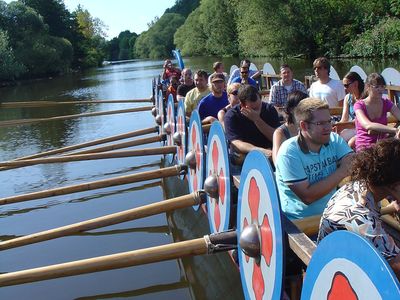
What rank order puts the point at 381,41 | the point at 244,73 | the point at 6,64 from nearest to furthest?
the point at 244,73
the point at 381,41
the point at 6,64

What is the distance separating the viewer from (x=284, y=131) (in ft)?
12.0

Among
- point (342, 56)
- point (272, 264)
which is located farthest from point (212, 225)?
point (342, 56)

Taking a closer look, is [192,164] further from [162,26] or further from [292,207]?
[162,26]

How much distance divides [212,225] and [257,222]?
160cm

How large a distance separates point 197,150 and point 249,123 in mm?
752

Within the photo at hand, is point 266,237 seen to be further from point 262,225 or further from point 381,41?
point 381,41

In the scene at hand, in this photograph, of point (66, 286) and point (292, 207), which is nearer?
point (292, 207)

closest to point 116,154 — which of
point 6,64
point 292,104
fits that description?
point 292,104

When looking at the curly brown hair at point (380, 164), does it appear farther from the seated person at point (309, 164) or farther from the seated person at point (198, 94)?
the seated person at point (198, 94)

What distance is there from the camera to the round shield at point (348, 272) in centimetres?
153

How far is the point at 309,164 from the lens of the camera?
305cm

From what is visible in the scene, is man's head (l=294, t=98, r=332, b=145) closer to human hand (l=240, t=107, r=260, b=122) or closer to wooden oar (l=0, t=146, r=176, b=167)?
human hand (l=240, t=107, r=260, b=122)

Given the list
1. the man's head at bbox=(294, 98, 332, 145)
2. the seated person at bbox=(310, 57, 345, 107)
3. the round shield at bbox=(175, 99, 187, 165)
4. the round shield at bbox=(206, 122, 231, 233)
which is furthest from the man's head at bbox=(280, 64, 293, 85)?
the man's head at bbox=(294, 98, 332, 145)

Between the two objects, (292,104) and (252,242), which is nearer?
(252,242)
